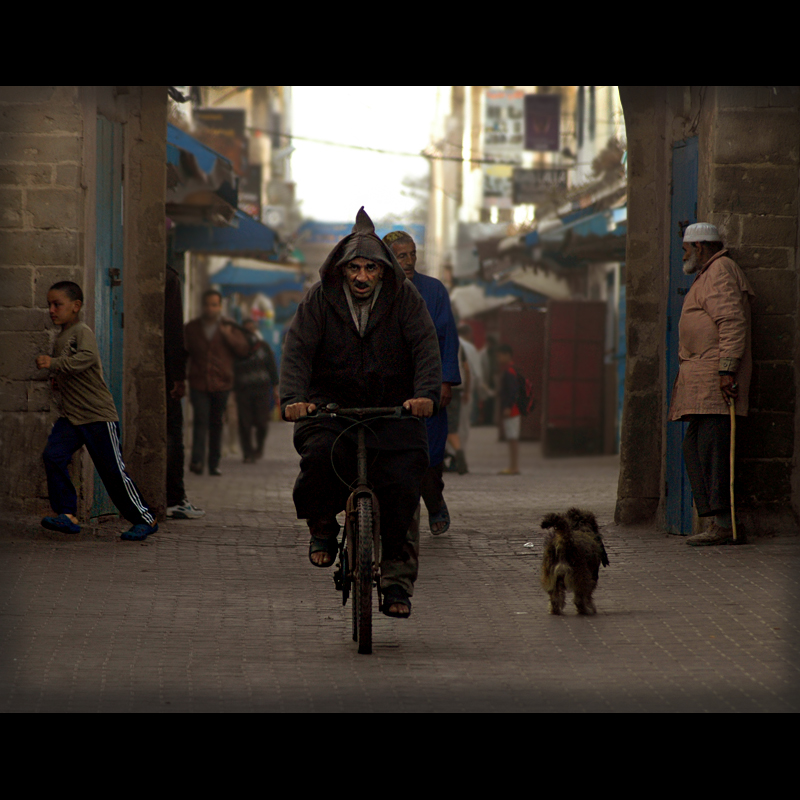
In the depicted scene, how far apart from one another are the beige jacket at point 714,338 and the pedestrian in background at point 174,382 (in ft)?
13.0

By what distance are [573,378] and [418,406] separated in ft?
51.4

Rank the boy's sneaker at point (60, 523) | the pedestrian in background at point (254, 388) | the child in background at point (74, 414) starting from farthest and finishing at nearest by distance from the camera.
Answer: the pedestrian in background at point (254, 388)
the boy's sneaker at point (60, 523)
the child in background at point (74, 414)

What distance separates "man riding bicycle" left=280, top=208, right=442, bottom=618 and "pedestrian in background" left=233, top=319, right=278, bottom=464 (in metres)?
10.8

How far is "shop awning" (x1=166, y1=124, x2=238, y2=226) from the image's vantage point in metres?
14.1

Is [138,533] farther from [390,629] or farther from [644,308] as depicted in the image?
[644,308]

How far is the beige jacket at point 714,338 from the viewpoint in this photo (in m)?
9.05

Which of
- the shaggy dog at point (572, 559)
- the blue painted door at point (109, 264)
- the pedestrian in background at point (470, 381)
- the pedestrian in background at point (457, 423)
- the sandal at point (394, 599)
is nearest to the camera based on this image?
the sandal at point (394, 599)

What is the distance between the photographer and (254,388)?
18.0m

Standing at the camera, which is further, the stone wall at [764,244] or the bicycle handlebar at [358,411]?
the stone wall at [764,244]

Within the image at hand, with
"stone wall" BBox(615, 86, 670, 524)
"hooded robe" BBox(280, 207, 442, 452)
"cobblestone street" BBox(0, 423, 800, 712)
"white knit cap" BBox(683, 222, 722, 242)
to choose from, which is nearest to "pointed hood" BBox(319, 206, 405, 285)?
"hooded robe" BBox(280, 207, 442, 452)

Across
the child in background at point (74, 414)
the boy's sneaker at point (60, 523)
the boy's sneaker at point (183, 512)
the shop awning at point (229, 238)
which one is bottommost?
the boy's sneaker at point (183, 512)

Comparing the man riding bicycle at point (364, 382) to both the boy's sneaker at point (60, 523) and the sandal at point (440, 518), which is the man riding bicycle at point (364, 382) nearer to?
the boy's sneaker at point (60, 523)

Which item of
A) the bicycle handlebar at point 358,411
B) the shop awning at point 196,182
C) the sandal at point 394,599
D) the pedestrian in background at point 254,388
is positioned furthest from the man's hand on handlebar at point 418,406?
the pedestrian in background at point 254,388
